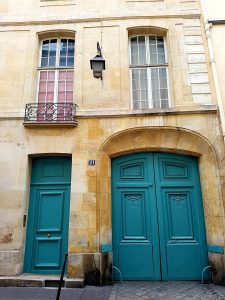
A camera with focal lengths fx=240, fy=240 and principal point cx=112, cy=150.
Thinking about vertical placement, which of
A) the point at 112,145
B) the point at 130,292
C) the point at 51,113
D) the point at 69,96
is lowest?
the point at 130,292

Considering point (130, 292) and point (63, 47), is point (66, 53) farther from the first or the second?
point (130, 292)

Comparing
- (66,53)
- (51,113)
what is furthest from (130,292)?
(66,53)

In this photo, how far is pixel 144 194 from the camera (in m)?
5.49

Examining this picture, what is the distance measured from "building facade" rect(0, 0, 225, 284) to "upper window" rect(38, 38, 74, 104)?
29mm

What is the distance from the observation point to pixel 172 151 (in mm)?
5711

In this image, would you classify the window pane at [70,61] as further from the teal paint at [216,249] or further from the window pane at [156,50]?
the teal paint at [216,249]

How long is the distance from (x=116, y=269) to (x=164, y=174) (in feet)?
7.62

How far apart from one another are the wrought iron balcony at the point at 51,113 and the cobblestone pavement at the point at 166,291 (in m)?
3.57

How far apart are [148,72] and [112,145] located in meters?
2.26

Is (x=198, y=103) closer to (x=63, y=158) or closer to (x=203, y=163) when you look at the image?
(x=203, y=163)

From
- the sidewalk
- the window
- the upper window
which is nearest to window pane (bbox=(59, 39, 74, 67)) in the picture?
the upper window

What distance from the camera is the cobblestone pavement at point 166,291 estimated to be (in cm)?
407

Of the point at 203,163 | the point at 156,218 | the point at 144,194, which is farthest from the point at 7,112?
the point at 203,163

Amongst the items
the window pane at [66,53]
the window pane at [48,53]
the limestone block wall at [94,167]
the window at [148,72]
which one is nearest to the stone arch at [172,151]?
the limestone block wall at [94,167]
